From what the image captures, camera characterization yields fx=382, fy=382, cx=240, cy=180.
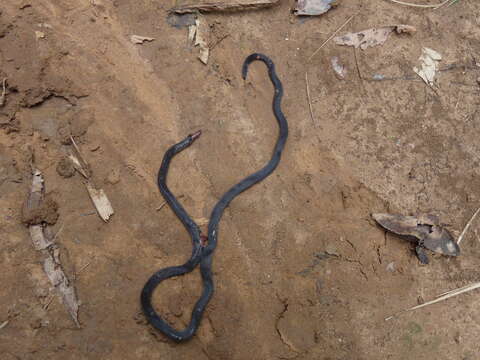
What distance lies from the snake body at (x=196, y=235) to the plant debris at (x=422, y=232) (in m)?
1.49

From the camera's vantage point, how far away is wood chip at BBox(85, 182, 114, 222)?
418 centimetres

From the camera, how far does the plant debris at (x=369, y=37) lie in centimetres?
544

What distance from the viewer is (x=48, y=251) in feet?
12.9

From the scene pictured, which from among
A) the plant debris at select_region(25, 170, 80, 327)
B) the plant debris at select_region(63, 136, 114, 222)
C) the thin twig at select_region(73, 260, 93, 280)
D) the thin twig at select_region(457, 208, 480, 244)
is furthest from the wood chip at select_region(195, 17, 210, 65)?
the thin twig at select_region(457, 208, 480, 244)

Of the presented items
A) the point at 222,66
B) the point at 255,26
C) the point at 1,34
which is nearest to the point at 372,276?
the point at 222,66

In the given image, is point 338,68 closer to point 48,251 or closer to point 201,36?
point 201,36

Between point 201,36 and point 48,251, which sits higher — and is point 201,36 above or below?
above

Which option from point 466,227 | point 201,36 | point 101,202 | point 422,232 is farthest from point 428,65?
point 101,202

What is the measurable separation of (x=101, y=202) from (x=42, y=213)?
1.93ft

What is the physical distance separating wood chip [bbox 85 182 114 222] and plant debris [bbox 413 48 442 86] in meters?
4.46

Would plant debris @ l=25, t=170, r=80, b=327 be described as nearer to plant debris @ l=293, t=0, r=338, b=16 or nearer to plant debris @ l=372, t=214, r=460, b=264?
plant debris @ l=372, t=214, r=460, b=264

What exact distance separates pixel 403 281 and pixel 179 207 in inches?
106

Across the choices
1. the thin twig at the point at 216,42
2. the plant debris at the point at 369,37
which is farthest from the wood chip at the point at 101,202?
the plant debris at the point at 369,37

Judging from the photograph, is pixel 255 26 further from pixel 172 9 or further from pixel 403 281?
pixel 403 281
